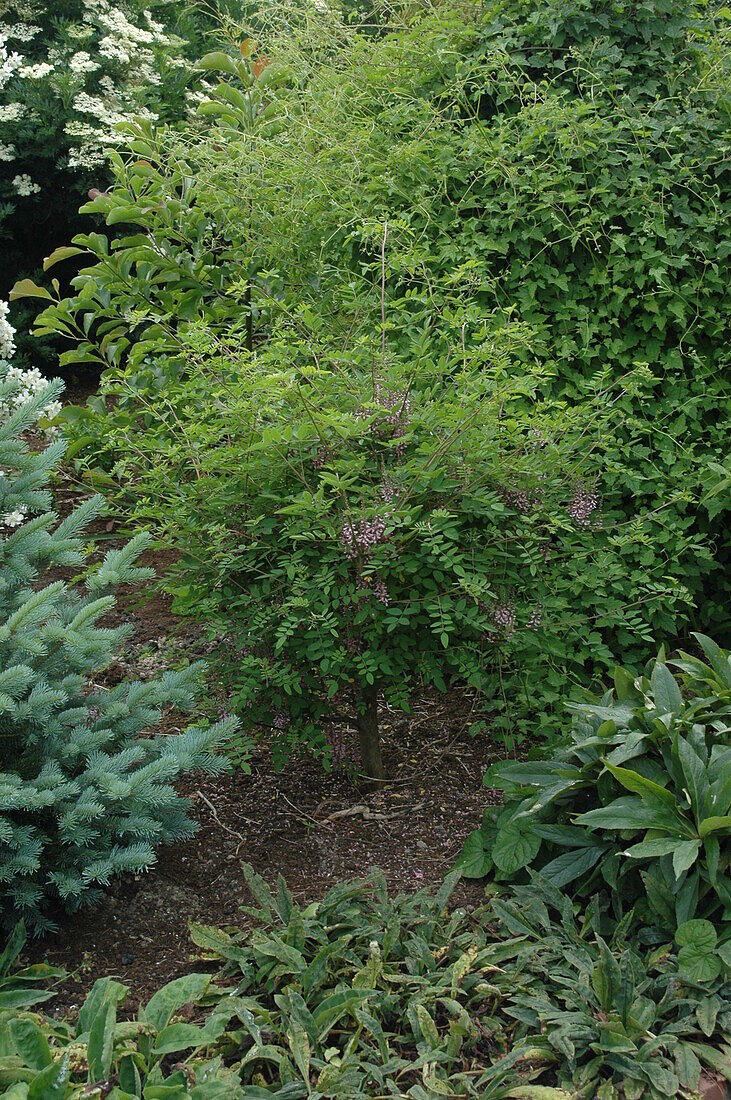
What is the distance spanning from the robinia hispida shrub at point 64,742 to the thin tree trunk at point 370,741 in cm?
57

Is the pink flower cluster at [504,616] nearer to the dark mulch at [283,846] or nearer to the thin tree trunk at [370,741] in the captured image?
the thin tree trunk at [370,741]

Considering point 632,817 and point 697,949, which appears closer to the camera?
point 697,949

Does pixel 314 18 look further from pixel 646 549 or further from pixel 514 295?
pixel 646 549

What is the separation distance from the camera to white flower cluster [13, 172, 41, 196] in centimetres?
639

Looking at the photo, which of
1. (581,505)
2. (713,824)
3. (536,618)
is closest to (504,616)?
(536,618)

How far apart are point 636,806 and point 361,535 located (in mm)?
1033

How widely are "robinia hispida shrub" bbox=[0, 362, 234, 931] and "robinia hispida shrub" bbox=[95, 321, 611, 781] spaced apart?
278 millimetres

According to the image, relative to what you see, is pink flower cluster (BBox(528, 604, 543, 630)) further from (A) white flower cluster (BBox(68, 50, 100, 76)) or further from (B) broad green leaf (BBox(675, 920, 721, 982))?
(A) white flower cluster (BBox(68, 50, 100, 76))

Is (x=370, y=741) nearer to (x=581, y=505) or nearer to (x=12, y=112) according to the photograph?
(x=581, y=505)

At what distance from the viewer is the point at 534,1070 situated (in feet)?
8.11

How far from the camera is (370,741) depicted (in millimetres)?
3568

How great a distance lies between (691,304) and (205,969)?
9.55 ft

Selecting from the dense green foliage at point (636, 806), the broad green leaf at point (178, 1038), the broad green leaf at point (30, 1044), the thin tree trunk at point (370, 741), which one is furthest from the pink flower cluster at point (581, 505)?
the broad green leaf at point (30, 1044)

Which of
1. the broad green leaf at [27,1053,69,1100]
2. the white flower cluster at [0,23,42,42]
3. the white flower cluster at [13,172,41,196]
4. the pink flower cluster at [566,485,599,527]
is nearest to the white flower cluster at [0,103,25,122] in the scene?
the white flower cluster at [13,172,41,196]
